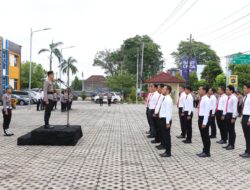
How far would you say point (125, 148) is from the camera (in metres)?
10.9

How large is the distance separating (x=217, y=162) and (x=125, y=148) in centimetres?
281

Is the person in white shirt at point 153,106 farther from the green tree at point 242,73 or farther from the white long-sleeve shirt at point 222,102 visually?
the green tree at point 242,73

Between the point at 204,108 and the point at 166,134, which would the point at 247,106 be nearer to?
the point at 204,108

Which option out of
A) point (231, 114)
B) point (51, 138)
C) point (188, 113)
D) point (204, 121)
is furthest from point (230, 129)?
point (51, 138)

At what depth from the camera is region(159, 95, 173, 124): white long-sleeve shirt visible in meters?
9.51

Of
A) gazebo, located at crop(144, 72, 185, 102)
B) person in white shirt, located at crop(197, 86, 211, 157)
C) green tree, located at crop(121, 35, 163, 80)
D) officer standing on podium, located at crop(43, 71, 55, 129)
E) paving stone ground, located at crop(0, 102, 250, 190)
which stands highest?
green tree, located at crop(121, 35, 163, 80)

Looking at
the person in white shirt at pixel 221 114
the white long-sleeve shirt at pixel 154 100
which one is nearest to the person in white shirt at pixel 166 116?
the white long-sleeve shirt at pixel 154 100

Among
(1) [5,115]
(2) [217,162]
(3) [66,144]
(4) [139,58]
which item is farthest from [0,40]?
(2) [217,162]

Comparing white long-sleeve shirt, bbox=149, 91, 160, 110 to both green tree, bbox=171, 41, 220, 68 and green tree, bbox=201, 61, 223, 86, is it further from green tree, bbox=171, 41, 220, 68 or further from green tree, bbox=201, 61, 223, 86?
green tree, bbox=171, 41, 220, 68

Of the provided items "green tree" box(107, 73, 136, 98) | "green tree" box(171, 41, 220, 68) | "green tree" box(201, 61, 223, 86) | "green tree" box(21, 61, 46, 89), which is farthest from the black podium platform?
"green tree" box(171, 41, 220, 68)

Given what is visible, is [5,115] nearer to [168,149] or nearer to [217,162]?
[168,149]

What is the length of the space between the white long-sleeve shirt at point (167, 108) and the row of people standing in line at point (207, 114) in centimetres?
7

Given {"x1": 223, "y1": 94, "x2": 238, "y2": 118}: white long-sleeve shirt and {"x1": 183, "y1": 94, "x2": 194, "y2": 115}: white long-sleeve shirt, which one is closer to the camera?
{"x1": 223, "y1": 94, "x2": 238, "y2": 118}: white long-sleeve shirt

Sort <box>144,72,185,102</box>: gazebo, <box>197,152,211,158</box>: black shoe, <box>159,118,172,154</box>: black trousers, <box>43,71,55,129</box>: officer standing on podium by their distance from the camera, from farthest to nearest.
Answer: <box>144,72,185,102</box>: gazebo, <box>43,71,55,129</box>: officer standing on podium, <box>197,152,211,158</box>: black shoe, <box>159,118,172,154</box>: black trousers
